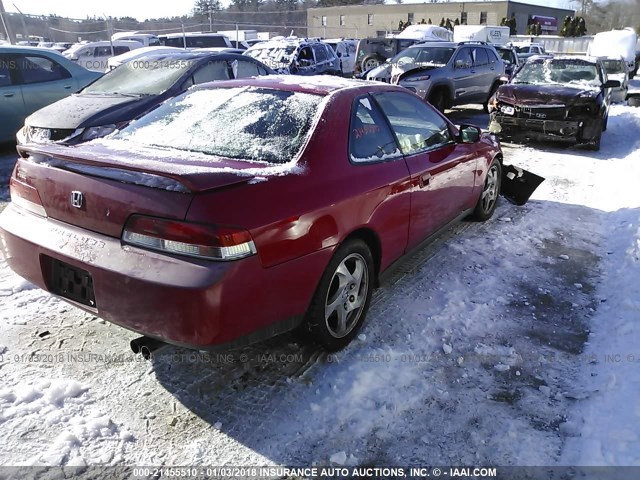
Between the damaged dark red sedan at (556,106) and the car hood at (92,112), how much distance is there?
617cm

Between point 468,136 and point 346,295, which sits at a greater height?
point 468,136

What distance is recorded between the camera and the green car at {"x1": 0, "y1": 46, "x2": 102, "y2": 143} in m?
7.70

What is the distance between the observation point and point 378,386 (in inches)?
111

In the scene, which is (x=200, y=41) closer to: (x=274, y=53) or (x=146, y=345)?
(x=274, y=53)

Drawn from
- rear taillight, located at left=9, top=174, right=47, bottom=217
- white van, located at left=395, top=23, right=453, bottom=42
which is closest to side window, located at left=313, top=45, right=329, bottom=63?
rear taillight, located at left=9, top=174, right=47, bottom=217

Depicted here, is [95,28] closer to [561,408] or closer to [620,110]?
[620,110]

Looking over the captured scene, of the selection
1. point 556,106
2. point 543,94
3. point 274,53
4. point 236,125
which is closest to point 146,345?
point 236,125

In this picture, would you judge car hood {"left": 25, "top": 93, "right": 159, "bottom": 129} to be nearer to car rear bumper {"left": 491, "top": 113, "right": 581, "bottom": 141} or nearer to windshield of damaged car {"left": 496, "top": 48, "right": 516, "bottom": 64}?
car rear bumper {"left": 491, "top": 113, "right": 581, "bottom": 141}

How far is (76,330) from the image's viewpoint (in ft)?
10.7

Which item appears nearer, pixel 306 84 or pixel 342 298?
pixel 342 298

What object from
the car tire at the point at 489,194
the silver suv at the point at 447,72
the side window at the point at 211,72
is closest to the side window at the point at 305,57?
the silver suv at the point at 447,72

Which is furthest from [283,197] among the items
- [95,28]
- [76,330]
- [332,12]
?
[332,12]

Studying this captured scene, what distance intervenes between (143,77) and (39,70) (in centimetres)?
233

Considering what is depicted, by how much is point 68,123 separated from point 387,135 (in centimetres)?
442
